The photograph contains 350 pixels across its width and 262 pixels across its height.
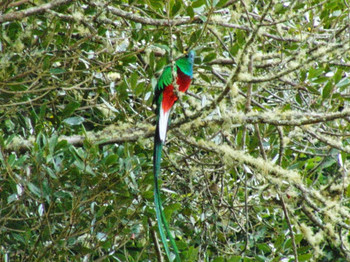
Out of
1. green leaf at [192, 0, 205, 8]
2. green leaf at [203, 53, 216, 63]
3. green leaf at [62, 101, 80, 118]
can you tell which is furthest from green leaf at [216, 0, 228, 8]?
green leaf at [62, 101, 80, 118]

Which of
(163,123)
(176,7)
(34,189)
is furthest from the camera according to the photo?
(163,123)

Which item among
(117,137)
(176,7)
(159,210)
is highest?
(176,7)

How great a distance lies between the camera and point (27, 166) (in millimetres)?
1792

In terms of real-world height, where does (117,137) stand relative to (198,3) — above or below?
below

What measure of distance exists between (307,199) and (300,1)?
0.85 m

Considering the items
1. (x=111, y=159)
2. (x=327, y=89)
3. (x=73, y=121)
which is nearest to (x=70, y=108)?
(x=73, y=121)

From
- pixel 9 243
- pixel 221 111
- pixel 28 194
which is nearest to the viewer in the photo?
pixel 28 194

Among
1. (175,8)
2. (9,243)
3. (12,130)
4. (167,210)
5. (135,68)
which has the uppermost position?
(175,8)

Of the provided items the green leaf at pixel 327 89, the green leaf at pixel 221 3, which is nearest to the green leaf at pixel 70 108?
the green leaf at pixel 221 3


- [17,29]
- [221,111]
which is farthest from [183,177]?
[17,29]

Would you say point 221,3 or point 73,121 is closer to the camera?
point 221,3

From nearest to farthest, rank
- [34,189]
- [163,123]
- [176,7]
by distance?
[34,189] < [176,7] < [163,123]

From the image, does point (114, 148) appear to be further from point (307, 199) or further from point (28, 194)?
point (307, 199)

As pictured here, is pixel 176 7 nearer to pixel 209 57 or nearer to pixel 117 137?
pixel 209 57
